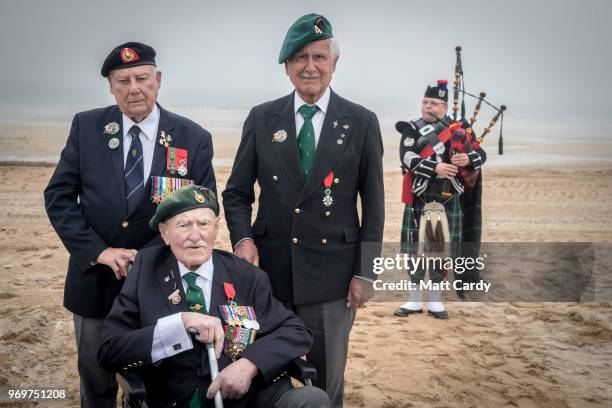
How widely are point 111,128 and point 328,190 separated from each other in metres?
0.88

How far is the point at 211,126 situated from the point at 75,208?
43.0 ft

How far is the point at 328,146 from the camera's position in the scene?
2637mm

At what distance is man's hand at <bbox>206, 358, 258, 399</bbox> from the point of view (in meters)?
2.15

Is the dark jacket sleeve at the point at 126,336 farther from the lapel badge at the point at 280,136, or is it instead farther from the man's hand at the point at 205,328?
the lapel badge at the point at 280,136

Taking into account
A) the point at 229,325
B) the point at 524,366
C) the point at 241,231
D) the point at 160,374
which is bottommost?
the point at 524,366

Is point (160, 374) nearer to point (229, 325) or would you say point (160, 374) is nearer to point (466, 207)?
point (229, 325)

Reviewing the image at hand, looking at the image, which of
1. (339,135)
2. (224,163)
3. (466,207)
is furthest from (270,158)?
(224,163)

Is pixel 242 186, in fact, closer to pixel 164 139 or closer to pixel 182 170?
pixel 182 170

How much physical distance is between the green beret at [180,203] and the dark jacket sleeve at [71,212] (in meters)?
0.32

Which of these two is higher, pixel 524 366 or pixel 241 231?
pixel 241 231

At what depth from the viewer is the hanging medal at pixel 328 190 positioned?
2.64 meters

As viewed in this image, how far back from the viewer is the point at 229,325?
2293mm

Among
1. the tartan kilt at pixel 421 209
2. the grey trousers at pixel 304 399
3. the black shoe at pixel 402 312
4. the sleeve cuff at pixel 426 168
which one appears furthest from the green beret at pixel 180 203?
the black shoe at pixel 402 312

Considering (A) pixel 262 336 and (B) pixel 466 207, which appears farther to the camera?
(B) pixel 466 207
